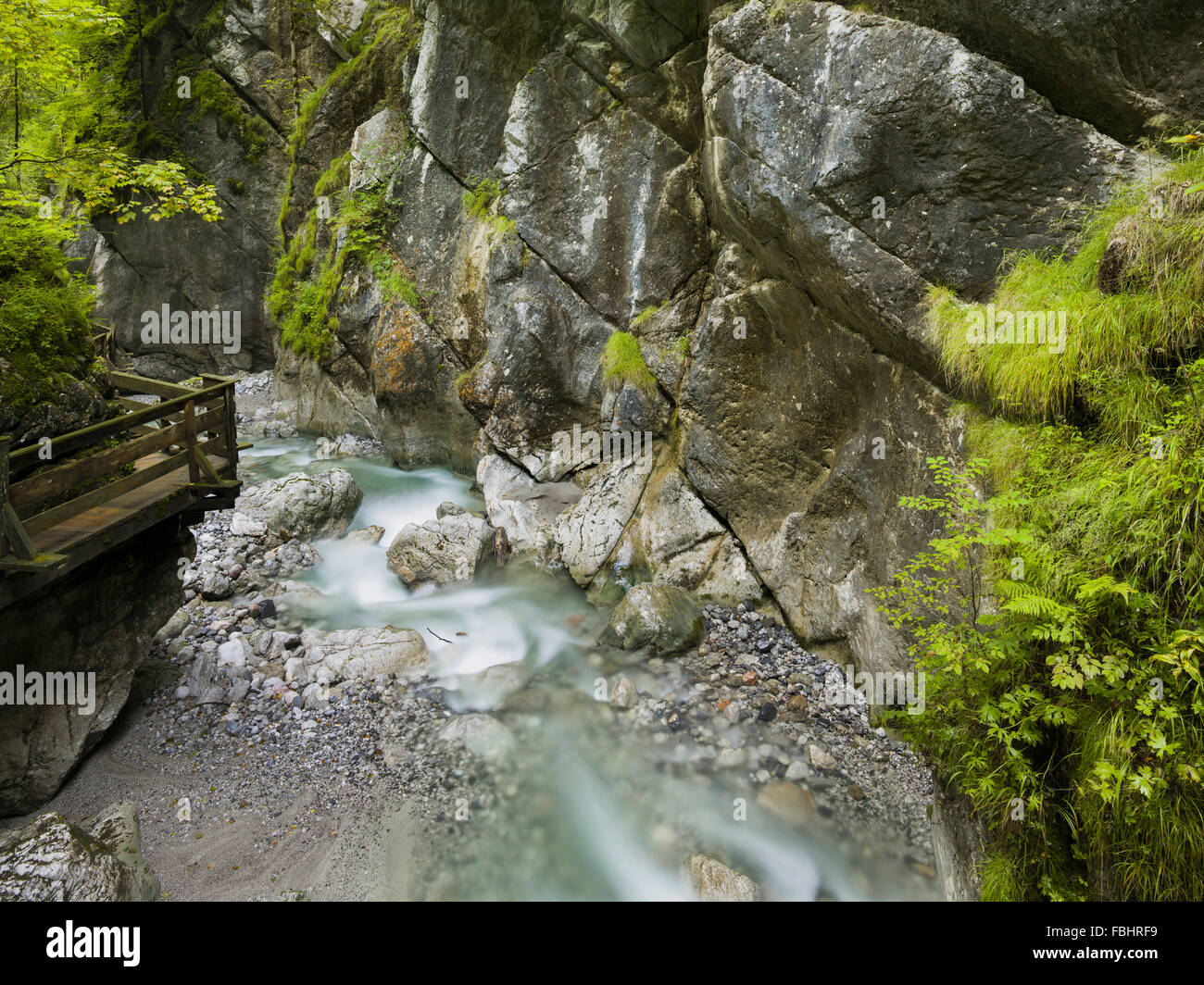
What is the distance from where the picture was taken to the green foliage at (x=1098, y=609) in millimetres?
3834

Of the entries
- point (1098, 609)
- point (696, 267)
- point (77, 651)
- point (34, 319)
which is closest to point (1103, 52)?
point (1098, 609)

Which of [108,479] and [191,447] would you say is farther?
[191,447]

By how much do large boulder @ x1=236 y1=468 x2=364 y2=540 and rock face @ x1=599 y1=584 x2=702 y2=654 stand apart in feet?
22.0

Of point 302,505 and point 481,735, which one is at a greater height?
point 302,505

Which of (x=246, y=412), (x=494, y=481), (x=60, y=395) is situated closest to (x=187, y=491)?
(x=60, y=395)

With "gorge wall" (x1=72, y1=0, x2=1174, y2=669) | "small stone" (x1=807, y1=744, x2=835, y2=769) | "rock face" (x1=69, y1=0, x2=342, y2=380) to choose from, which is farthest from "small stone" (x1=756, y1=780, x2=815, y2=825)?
"rock face" (x1=69, y1=0, x2=342, y2=380)

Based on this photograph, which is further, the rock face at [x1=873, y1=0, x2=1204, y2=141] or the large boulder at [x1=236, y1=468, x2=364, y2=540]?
the large boulder at [x1=236, y1=468, x2=364, y2=540]

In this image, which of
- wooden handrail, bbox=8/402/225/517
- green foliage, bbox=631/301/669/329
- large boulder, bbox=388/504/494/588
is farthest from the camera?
green foliage, bbox=631/301/669/329

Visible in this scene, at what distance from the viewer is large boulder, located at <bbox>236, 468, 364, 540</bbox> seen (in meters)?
12.8

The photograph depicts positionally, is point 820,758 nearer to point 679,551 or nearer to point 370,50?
point 679,551

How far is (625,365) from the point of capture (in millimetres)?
12508

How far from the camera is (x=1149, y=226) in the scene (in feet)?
16.8

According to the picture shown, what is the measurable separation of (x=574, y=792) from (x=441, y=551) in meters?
5.69

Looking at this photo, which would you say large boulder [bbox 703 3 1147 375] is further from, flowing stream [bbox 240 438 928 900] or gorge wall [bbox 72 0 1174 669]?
flowing stream [bbox 240 438 928 900]
